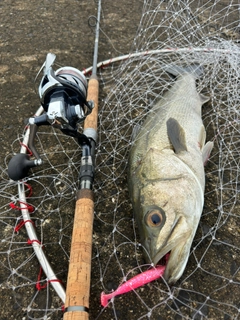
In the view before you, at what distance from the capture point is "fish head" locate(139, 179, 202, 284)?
2121mm

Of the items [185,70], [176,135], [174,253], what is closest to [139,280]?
[174,253]

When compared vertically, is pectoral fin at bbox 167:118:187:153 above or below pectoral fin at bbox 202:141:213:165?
above

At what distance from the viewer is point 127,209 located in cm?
272

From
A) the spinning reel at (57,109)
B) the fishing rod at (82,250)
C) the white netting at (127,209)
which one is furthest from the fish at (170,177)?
the spinning reel at (57,109)

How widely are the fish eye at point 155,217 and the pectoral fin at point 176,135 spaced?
70 centimetres

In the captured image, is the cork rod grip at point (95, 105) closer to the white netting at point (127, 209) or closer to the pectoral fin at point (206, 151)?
the white netting at point (127, 209)

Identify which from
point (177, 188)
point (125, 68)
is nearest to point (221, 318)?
point (177, 188)

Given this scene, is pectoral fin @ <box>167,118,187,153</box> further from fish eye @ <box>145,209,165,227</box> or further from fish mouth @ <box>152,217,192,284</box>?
fish mouth @ <box>152,217,192,284</box>

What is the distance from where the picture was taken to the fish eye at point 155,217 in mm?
2213

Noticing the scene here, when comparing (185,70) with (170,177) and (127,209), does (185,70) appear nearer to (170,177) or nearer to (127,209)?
(170,177)

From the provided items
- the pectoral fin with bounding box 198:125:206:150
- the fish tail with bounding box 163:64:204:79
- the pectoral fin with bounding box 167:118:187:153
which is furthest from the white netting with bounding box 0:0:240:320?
the pectoral fin with bounding box 167:118:187:153

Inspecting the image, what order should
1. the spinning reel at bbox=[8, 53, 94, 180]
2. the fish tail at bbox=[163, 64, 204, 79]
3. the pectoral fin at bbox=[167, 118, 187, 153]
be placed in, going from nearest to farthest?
1. the spinning reel at bbox=[8, 53, 94, 180]
2. the pectoral fin at bbox=[167, 118, 187, 153]
3. the fish tail at bbox=[163, 64, 204, 79]

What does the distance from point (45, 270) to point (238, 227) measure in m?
1.60

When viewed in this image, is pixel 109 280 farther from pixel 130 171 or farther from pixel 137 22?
pixel 137 22
